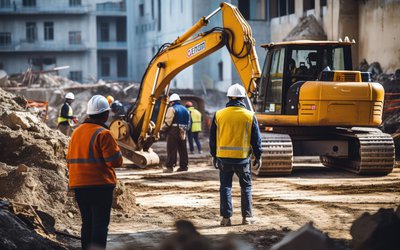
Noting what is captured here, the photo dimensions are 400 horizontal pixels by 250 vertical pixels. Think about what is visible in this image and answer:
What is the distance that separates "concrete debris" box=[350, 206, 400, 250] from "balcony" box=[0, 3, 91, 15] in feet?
220

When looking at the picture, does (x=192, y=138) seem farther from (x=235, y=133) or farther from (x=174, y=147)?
(x=235, y=133)

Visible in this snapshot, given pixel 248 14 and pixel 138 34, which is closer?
pixel 248 14

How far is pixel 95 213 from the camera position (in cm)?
830

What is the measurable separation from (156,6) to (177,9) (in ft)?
28.9

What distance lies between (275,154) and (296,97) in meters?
1.32

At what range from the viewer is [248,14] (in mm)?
46531

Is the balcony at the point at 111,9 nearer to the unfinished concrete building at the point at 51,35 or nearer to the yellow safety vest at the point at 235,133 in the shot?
the unfinished concrete building at the point at 51,35

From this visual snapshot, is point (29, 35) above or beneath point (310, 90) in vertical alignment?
above

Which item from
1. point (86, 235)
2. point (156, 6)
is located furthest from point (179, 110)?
point (156, 6)

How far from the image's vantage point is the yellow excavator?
1667cm

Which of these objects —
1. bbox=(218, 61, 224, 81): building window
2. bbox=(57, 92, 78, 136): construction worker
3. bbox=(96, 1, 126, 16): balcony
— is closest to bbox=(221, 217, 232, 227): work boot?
bbox=(57, 92, 78, 136): construction worker

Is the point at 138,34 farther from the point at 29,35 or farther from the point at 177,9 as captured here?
the point at 177,9

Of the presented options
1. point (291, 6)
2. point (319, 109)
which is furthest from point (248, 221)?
point (291, 6)

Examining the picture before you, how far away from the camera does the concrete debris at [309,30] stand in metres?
36.6
